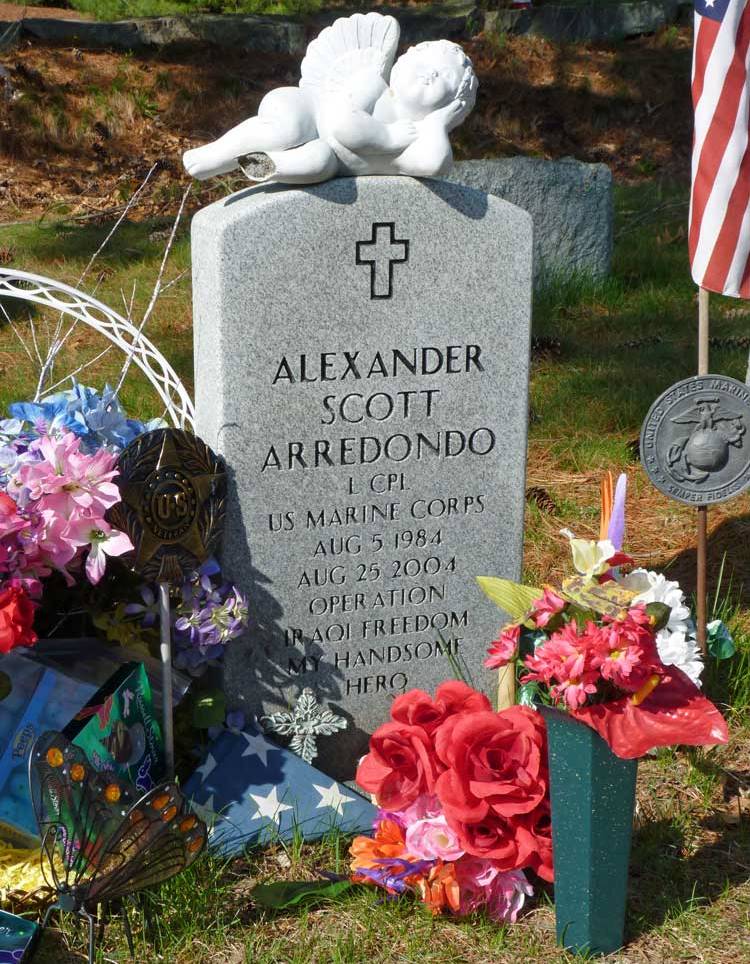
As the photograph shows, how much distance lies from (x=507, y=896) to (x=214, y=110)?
31.8ft

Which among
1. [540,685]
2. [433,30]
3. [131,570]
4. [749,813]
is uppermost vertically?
[433,30]

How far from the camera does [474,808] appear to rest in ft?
8.69

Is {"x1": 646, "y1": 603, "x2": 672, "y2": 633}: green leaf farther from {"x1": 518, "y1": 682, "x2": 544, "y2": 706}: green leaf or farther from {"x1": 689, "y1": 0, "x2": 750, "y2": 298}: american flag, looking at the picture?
{"x1": 689, "y1": 0, "x2": 750, "y2": 298}: american flag

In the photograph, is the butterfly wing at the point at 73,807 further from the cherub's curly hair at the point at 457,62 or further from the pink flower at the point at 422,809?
the cherub's curly hair at the point at 457,62

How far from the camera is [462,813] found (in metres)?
2.63

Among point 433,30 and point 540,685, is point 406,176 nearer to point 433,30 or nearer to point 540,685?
point 540,685

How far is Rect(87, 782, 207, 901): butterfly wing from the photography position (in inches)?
94.7

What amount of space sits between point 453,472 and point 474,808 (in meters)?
0.98

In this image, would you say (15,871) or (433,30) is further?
(433,30)

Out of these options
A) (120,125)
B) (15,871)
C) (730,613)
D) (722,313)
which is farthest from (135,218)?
(15,871)

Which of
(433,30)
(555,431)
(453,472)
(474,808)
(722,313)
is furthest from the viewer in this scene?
(433,30)

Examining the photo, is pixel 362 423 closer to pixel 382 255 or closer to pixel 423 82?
pixel 382 255

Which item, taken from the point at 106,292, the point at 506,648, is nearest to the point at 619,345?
the point at 106,292

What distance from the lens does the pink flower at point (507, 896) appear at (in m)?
2.73
